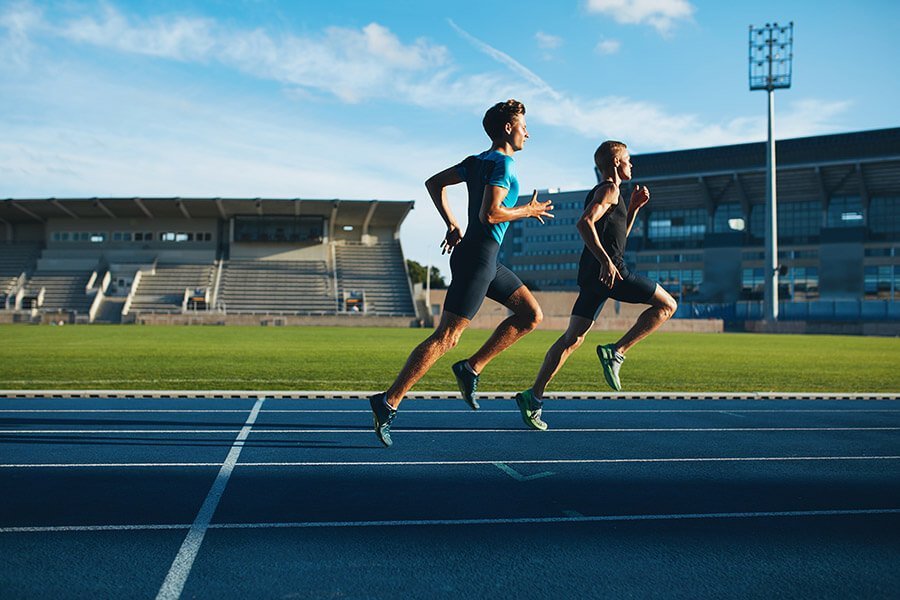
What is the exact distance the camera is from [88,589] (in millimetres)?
2625

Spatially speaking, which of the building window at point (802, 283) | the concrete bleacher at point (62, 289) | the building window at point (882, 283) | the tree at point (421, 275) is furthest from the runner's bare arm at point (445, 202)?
the tree at point (421, 275)

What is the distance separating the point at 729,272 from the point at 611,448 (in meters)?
74.6

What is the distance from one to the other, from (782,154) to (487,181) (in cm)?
7287

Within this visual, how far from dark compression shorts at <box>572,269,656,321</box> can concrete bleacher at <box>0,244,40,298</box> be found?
58.6m

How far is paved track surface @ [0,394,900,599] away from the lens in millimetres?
2752

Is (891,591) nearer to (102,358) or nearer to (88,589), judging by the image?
(88,589)

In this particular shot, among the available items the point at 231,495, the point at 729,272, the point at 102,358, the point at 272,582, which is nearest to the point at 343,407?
the point at 231,495

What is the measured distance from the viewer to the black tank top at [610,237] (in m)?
5.73

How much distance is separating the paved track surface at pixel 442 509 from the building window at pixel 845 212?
240ft

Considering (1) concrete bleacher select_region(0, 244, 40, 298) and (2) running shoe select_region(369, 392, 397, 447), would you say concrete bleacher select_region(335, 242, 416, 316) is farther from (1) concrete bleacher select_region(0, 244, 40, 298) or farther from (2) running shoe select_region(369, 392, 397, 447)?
(2) running shoe select_region(369, 392, 397, 447)

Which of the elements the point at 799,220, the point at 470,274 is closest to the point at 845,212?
the point at 799,220

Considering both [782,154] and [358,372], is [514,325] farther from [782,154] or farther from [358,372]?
[782,154]

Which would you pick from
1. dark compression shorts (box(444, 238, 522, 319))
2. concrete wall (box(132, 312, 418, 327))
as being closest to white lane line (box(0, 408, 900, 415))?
dark compression shorts (box(444, 238, 522, 319))

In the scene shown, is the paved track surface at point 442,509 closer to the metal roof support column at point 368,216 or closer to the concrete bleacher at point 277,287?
the concrete bleacher at point 277,287
